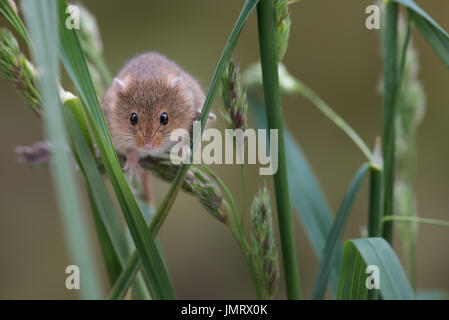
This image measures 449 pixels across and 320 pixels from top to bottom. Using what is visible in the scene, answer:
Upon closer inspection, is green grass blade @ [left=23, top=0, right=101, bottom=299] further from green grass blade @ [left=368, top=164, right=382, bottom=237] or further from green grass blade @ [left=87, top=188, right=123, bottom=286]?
green grass blade @ [left=368, top=164, right=382, bottom=237]

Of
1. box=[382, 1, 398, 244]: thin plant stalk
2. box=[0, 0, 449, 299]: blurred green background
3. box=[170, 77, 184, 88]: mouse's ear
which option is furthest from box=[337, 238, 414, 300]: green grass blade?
box=[0, 0, 449, 299]: blurred green background

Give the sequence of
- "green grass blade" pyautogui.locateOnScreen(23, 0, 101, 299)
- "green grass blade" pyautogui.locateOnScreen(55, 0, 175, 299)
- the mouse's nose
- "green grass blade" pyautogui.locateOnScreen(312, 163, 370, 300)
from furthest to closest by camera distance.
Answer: the mouse's nose, "green grass blade" pyautogui.locateOnScreen(312, 163, 370, 300), "green grass blade" pyautogui.locateOnScreen(55, 0, 175, 299), "green grass blade" pyautogui.locateOnScreen(23, 0, 101, 299)

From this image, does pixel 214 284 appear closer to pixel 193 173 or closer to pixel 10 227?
pixel 10 227

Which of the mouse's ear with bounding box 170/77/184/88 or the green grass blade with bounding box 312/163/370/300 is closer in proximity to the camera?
the green grass blade with bounding box 312/163/370/300

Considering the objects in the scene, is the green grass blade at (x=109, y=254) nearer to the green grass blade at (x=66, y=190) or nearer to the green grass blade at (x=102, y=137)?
the green grass blade at (x=102, y=137)

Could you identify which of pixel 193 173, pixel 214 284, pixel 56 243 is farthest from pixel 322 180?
pixel 193 173

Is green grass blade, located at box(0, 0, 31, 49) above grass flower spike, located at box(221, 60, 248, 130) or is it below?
above
